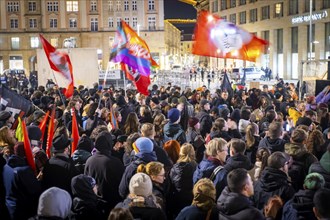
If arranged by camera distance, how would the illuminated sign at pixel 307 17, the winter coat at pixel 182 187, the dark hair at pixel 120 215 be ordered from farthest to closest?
the illuminated sign at pixel 307 17, the winter coat at pixel 182 187, the dark hair at pixel 120 215

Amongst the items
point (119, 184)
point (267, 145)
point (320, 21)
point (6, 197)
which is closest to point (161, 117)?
point (267, 145)

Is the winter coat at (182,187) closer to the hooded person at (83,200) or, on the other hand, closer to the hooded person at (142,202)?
the hooded person at (83,200)

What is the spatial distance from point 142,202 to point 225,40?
34.7 feet

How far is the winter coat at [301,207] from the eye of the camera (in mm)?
5129

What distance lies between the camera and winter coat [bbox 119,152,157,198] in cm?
664

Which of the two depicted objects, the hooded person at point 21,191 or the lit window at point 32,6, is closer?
the hooded person at point 21,191

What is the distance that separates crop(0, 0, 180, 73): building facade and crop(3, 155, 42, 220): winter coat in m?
83.5

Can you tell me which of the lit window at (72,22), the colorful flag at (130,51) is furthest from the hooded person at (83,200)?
the lit window at (72,22)

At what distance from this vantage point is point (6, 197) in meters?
6.59

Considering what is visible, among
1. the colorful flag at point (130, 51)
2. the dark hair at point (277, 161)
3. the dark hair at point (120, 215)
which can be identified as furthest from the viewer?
the colorful flag at point (130, 51)

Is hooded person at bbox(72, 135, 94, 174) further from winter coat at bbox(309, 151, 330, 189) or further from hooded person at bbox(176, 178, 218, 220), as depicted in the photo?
winter coat at bbox(309, 151, 330, 189)

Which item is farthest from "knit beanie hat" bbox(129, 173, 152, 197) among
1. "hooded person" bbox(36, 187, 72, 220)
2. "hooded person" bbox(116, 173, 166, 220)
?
"hooded person" bbox(36, 187, 72, 220)

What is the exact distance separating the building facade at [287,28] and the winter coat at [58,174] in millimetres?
45348

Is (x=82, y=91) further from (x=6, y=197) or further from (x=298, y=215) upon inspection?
(x=298, y=215)
